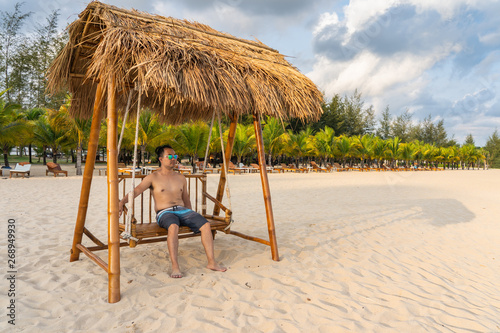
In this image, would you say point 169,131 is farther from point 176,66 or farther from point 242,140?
point 176,66

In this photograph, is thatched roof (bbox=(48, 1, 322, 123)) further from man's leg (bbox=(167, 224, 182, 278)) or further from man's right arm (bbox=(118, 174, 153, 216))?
man's leg (bbox=(167, 224, 182, 278))

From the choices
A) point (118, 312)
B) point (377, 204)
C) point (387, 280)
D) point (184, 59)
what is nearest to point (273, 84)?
point (184, 59)

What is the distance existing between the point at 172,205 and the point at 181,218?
20 cm

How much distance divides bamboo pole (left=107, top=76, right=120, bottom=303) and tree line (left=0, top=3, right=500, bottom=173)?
1379mm

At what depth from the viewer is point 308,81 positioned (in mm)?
3912

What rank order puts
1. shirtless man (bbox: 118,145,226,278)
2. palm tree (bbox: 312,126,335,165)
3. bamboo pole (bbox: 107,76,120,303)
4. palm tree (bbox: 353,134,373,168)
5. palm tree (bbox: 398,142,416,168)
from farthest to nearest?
palm tree (bbox: 398,142,416,168), palm tree (bbox: 353,134,373,168), palm tree (bbox: 312,126,335,165), shirtless man (bbox: 118,145,226,278), bamboo pole (bbox: 107,76,120,303)

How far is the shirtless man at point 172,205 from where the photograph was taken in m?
3.11

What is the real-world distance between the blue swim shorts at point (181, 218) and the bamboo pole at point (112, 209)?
0.56 meters

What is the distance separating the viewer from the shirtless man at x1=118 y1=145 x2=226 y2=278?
3.11 metres

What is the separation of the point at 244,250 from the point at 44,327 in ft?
7.32

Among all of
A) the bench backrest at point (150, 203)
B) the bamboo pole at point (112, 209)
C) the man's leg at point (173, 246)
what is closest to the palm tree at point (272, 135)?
the bench backrest at point (150, 203)

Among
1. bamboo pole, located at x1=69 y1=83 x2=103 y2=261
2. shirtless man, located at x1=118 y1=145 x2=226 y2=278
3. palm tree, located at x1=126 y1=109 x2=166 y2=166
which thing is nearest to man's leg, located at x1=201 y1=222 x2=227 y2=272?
shirtless man, located at x1=118 y1=145 x2=226 y2=278

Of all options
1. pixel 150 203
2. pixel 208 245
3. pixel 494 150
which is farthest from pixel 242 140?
pixel 494 150

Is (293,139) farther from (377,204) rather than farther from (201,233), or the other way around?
(201,233)
